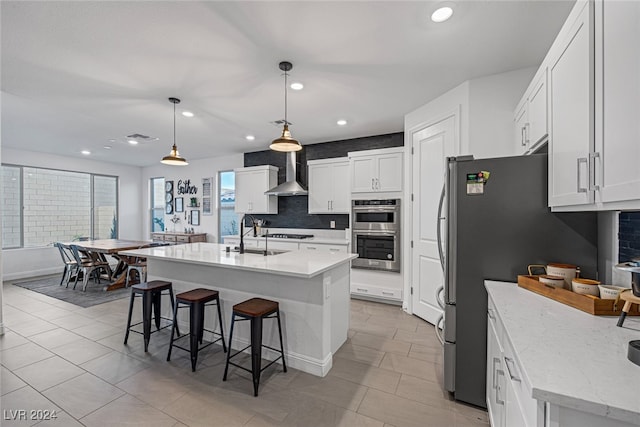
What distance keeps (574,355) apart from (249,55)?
2.83 m

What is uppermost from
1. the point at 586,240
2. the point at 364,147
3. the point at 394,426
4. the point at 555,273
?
the point at 364,147

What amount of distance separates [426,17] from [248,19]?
1274 mm

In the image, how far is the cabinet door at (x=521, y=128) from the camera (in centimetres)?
226

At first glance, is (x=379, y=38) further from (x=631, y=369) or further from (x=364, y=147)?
(x=364, y=147)

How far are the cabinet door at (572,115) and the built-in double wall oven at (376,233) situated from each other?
8.35 feet

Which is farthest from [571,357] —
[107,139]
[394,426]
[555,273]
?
[107,139]

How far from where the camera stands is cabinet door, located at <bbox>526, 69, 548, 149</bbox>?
1.80m

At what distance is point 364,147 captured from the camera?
199 inches

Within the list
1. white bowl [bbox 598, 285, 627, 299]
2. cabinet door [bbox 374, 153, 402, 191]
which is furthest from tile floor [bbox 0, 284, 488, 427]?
cabinet door [bbox 374, 153, 402, 191]

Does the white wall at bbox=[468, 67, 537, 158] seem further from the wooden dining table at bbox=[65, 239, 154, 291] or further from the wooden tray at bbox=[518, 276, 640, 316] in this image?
the wooden dining table at bbox=[65, 239, 154, 291]

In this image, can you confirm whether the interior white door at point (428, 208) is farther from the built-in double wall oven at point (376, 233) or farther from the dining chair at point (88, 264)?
the dining chair at point (88, 264)

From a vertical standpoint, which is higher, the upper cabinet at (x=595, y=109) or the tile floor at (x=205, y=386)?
the upper cabinet at (x=595, y=109)

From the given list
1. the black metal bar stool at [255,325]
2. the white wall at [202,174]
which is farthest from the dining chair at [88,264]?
the black metal bar stool at [255,325]

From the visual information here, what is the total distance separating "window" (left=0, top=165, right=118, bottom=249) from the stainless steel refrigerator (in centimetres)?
830
